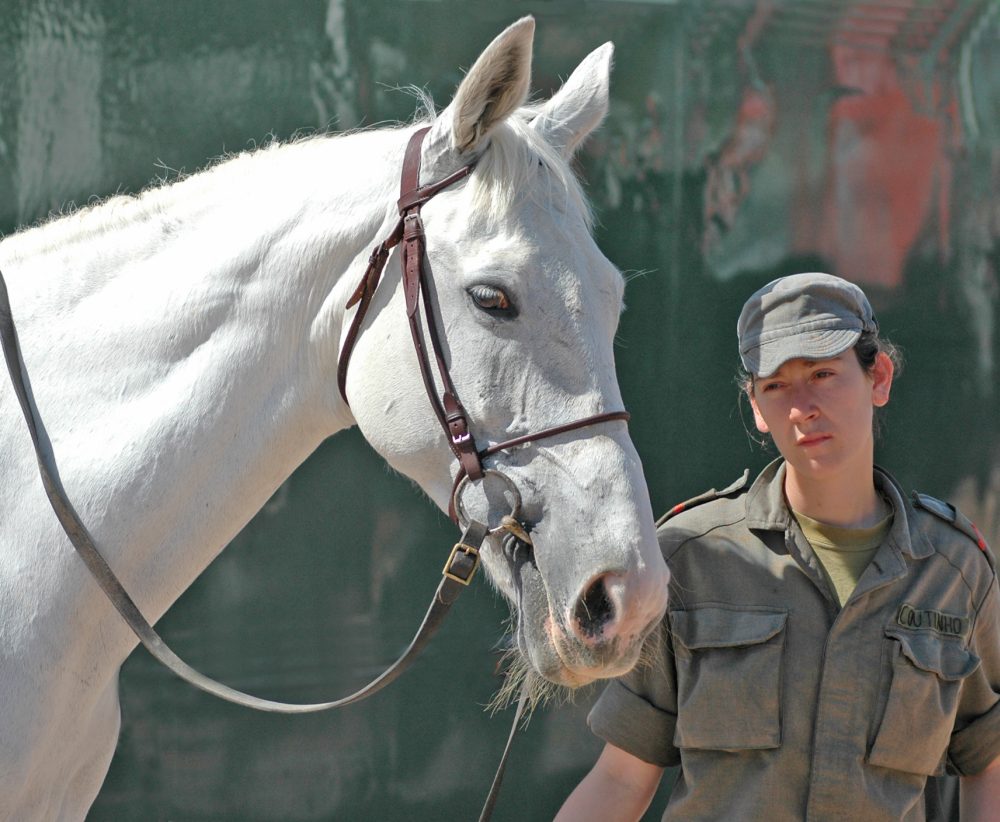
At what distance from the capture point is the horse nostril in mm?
1603

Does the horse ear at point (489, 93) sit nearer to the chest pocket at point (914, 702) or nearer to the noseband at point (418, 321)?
the noseband at point (418, 321)

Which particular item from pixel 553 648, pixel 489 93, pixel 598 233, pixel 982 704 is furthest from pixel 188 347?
pixel 598 233

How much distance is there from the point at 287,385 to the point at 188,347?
0.17 meters

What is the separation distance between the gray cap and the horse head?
296mm

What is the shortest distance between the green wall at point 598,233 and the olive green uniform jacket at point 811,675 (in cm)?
143

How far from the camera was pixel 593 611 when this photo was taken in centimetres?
162

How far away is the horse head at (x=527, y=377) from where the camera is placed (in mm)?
1597

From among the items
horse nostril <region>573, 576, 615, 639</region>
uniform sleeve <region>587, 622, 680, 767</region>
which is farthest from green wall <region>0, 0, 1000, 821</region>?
A: horse nostril <region>573, 576, 615, 639</region>

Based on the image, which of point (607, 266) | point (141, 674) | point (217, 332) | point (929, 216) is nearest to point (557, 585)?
point (607, 266)

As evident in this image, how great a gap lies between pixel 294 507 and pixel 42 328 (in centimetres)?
160

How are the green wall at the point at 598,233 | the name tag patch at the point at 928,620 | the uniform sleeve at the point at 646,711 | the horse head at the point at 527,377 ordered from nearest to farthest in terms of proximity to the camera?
the horse head at the point at 527,377 < the name tag patch at the point at 928,620 < the uniform sleeve at the point at 646,711 < the green wall at the point at 598,233

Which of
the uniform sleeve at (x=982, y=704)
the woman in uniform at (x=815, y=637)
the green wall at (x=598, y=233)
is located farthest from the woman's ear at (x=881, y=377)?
the green wall at (x=598, y=233)

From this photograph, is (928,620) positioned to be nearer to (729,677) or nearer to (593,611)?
(729,677)

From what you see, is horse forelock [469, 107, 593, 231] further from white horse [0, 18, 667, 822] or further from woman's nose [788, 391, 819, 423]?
woman's nose [788, 391, 819, 423]
